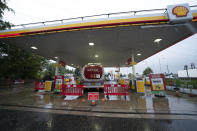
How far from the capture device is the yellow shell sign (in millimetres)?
4625

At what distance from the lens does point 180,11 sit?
4711 mm

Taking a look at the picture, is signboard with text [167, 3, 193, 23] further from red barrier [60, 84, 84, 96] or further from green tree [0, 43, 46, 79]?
green tree [0, 43, 46, 79]

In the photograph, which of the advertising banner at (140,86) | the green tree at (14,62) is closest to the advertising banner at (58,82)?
the green tree at (14,62)

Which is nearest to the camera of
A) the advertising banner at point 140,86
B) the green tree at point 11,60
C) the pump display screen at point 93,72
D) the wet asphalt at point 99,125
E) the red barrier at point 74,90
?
the wet asphalt at point 99,125

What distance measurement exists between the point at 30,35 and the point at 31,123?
660cm

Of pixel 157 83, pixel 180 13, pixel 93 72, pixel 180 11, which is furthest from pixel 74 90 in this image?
pixel 180 11

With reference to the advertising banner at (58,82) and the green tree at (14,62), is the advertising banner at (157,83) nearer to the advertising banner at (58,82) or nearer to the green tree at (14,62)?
the advertising banner at (58,82)

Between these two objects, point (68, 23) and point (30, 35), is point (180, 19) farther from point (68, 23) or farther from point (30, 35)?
point (30, 35)

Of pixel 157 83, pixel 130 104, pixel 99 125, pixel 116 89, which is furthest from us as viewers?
pixel 157 83

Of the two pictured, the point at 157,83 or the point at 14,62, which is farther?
the point at 14,62

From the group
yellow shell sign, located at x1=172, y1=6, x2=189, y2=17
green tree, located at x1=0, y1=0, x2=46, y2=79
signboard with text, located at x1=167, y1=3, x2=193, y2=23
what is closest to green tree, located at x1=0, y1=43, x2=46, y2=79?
green tree, located at x1=0, y1=0, x2=46, y2=79

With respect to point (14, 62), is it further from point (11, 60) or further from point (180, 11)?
point (180, 11)

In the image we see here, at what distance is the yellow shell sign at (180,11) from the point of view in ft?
15.2

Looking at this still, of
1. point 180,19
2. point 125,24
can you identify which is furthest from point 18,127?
point 180,19
